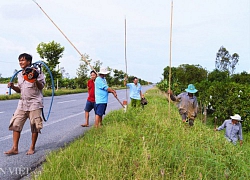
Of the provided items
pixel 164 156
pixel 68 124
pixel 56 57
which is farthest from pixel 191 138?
pixel 56 57

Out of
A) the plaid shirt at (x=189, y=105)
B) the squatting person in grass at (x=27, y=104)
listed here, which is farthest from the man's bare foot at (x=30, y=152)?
the plaid shirt at (x=189, y=105)

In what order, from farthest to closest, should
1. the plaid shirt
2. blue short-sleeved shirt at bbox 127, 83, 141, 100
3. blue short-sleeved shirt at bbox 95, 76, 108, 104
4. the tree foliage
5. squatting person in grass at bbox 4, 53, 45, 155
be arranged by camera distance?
the tree foliage < blue short-sleeved shirt at bbox 127, 83, 141, 100 < the plaid shirt < blue short-sleeved shirt at bbox 95, 76, 108, 104 < squatting person in grass at bbox 4, 53, 45, 155

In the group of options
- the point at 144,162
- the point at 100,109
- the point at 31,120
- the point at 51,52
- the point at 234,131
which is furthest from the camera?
the point at 51,52

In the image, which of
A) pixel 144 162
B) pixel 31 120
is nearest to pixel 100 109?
pixel 31 120

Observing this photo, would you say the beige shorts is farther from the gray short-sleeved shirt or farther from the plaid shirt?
the plaid shirt

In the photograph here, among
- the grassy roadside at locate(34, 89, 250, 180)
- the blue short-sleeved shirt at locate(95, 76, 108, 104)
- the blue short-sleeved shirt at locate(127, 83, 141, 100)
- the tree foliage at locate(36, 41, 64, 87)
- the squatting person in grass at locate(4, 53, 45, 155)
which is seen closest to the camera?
the grassy roadside at locate(34, 89, 250, 180)

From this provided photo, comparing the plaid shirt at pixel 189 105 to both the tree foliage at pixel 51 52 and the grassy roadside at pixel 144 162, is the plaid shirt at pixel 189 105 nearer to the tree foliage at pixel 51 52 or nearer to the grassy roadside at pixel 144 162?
the grassy roadside at pixel 144 162

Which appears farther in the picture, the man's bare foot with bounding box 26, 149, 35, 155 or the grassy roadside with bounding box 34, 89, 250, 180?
the man's bare foot with bounding box 26, 149, 35, 155

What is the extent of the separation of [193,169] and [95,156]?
1.29 meters

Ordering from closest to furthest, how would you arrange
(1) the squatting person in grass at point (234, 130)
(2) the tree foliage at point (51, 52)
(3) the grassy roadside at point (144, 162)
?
(3) the grassy roadside at point (144, 162) < (1) the squatting person in grass at point (234, 130) < (2) the tree foliage at point (51, 52)

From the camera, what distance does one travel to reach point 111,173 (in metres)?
2.87

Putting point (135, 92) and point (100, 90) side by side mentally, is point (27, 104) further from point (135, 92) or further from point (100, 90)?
point (135, 92)

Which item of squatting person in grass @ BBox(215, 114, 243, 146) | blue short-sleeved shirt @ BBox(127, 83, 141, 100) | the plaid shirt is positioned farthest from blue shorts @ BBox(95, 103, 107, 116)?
squatting person in grass @ BBox(215, 114, 243, 146)

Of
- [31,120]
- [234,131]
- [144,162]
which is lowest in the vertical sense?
[234,131]
